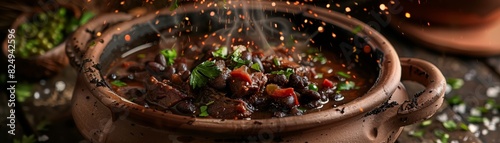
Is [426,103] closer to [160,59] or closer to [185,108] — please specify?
[185,108]

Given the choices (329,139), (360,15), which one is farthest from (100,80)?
(360,15)

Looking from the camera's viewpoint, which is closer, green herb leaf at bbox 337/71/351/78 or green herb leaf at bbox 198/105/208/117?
green herb leaf at bbox 198/105/208/117

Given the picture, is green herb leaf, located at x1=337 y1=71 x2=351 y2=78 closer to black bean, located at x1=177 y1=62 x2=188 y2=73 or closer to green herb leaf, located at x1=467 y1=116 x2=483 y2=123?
black bean, located at x1=177 y1=62 x2=188 y2=73

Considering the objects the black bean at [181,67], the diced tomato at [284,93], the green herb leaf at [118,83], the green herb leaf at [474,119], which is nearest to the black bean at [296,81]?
the diced tomato at [284,93]

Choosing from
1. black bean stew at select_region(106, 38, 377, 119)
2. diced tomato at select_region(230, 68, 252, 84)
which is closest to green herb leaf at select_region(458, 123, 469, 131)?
black bean stew at select_region(106, 38, 377, 119)

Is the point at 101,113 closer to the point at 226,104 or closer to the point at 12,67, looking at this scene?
the point at 226,104
